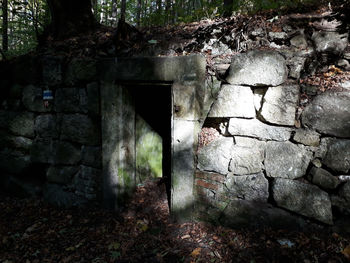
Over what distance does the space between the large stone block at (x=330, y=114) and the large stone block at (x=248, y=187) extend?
30.9 inches

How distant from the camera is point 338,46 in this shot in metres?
2.36

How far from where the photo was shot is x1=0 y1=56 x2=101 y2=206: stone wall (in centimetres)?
342

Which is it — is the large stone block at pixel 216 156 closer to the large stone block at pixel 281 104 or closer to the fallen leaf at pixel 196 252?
the large stone block at pixel 281 104

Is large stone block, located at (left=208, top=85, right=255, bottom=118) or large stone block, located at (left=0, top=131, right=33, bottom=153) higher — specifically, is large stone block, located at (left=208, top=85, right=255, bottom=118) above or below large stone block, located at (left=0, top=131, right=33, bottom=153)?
above

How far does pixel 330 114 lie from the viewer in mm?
2268

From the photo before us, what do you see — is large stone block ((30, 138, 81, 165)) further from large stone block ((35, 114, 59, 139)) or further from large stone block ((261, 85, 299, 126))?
large stone block ((261, 85, 299, 126))

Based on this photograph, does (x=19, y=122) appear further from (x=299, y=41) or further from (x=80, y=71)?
(x=299, y=41)

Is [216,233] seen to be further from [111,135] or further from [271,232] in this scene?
[111,135]

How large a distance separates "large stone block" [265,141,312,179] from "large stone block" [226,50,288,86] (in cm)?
69

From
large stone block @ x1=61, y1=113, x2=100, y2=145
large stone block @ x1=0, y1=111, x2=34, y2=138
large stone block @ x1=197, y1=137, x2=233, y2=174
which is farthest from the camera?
large stone block @ x1=0, y1=111, x2=34, y2=138

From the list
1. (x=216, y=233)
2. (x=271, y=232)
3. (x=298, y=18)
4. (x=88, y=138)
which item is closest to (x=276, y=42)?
(x=298, y=18)

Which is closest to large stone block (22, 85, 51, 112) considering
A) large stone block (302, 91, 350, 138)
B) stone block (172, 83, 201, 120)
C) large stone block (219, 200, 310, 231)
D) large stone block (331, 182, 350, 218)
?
stone block (172, 83, 201, 120)

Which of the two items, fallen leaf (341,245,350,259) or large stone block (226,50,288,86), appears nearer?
fallen leaf (341,245,350,259)

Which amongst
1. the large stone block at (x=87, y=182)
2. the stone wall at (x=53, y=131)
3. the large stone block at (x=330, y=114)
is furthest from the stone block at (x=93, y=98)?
the large stone block at (x=330, y=114)
